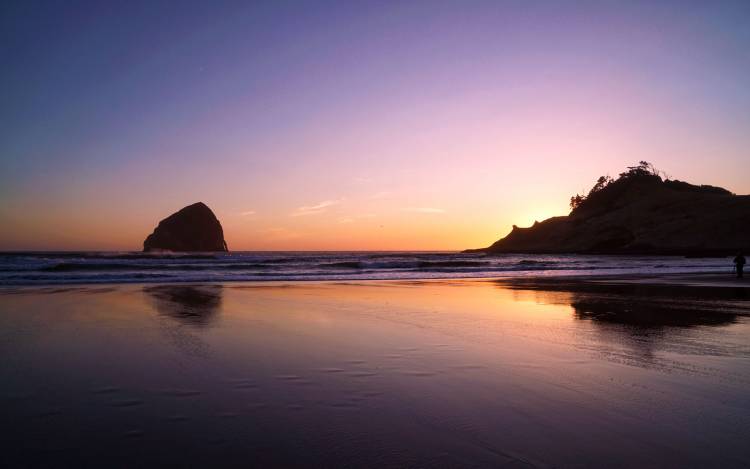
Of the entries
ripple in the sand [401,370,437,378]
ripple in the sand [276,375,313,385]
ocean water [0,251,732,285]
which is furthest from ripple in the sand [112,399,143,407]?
ocean water [0,251,732,285]

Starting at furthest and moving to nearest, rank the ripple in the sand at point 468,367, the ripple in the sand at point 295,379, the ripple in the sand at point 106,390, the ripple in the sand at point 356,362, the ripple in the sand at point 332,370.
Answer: the ripple in the sand at point 356,362 → the ripple in the sand at point 468,367 → the ripple in the sand at point 332,370 → the ripple in the sand at point 295,379 → the ripple in the sand at point 106,390

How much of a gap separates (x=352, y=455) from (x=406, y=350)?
3.84 meters

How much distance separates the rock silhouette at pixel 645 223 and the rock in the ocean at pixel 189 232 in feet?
301

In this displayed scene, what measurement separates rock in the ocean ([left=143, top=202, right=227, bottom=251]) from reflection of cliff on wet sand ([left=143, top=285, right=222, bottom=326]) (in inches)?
5044

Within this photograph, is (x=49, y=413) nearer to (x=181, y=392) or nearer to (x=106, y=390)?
(x=106, y=390)

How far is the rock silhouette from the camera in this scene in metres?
74.9

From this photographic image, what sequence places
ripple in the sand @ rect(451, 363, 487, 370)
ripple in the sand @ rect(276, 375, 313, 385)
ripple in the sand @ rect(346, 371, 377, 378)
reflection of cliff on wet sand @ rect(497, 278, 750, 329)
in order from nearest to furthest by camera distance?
ripple in the sand @ rect(276, 375, 313, 385), ripple in the sand @ rect(346, 371, 377, 378), ripple in the sand @ rect(451, 363, 487, 370), reflection of cliff on wet sand @ rect(497, 278, 750, 329)

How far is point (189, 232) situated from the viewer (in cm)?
14288

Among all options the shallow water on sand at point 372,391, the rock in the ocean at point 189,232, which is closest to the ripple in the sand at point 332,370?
the shallow water on sand at point 372,391

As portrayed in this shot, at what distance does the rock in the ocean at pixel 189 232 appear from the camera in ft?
442

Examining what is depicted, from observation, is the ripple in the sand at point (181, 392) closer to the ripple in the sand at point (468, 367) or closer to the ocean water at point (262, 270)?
the ripple in the sand at point (468, 367)

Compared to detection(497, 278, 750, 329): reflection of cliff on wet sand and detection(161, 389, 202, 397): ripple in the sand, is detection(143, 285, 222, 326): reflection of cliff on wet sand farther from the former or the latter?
detection(497, 278, 750, 329): reflection of cliff on wet sand

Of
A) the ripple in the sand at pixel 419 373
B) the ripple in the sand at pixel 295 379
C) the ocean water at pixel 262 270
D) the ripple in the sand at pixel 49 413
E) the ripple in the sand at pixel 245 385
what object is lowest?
the ripple in the sand at pixel 419 373

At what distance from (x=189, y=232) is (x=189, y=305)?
462ft
